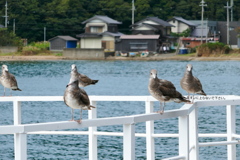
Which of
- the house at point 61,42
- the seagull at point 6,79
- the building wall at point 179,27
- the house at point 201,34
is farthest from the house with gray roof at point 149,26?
the seagull at point 6,79

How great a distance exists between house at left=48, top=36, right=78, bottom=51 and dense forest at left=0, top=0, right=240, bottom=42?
2705 millimetres

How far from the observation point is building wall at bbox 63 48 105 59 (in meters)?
113

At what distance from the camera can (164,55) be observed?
116 meters

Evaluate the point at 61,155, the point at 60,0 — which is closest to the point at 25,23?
the point at 60,0

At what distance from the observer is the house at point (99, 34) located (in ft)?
372

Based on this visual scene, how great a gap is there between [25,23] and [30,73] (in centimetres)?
1691

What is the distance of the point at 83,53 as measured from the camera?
372 ft

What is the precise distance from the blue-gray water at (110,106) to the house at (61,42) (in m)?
3.00

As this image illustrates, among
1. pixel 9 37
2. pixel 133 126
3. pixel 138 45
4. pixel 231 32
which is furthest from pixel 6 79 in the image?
pixel 231 32

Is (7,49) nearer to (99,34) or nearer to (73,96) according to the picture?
(99,34)

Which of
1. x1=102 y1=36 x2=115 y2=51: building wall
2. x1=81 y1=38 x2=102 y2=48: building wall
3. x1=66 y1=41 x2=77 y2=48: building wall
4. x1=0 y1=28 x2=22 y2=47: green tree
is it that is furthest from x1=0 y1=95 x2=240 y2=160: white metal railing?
x1=66 y1=41 x2=77 y2=48: building wall

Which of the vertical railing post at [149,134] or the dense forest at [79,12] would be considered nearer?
the vertical railing post at [149,134]

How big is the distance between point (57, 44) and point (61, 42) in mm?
1195

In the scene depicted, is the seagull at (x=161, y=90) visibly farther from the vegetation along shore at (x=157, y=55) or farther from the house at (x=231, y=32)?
the house at (x=231, y=32)
